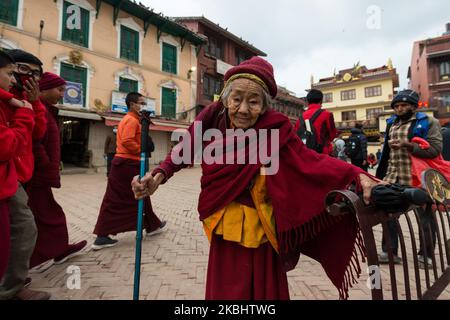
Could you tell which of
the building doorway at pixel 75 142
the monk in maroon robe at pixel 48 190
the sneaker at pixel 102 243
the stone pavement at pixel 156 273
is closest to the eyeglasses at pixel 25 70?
the monk in maroon robe at pixel 48 190

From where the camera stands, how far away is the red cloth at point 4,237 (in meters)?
1.65

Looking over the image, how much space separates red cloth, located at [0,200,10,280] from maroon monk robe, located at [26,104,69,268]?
822 mm

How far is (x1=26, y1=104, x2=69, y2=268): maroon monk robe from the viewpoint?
244 cm

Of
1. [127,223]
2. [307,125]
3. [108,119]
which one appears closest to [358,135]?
[307,125]

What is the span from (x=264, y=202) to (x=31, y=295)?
6.73 ft

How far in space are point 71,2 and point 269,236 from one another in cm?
1703

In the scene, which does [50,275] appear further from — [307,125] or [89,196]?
[89,196]

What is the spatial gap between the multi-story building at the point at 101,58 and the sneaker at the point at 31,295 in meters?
12.3

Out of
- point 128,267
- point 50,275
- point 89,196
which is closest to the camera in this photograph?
point 50,275

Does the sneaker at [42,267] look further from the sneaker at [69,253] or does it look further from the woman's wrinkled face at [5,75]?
the woman's wrinkled face at [5,75]

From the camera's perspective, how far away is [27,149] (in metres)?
2.05

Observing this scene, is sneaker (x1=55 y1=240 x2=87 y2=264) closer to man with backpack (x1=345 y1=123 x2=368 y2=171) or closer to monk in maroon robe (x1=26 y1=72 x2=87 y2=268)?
monk in maroon robe (x1=26 y1=72 x2=87 y2=268)

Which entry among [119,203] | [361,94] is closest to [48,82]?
[119,203]
